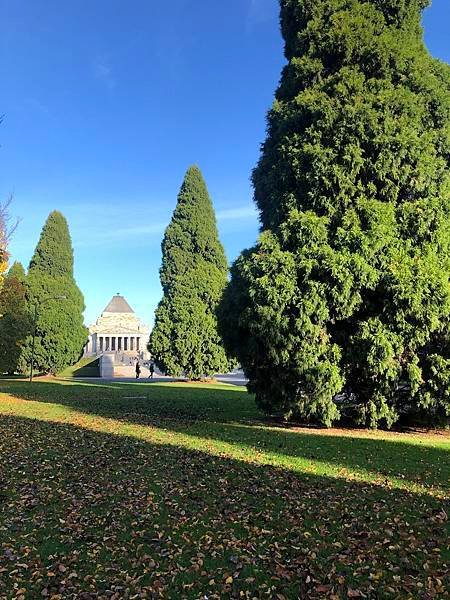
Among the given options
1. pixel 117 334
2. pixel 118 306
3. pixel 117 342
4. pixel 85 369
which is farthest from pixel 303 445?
pixel 118 306

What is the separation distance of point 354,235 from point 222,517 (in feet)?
24.4

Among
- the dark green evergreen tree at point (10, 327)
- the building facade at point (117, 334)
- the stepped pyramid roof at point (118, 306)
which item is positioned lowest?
the dark green evergreen tree at point (10, 327)

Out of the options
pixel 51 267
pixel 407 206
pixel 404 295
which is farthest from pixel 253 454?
pixel 51 267

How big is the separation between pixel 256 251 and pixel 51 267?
29.6m

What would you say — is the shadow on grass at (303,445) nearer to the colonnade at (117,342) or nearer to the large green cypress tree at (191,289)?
the large green cypress tree at (191,289)

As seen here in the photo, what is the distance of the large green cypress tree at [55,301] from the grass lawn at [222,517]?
27.4m

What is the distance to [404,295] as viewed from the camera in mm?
10180

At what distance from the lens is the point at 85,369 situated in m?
51.5

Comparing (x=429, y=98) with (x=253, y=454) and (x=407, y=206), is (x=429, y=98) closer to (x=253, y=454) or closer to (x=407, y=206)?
(x=407, y=206)

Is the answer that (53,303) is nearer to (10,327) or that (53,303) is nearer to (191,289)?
(191,289)

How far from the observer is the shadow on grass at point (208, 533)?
3.81 m

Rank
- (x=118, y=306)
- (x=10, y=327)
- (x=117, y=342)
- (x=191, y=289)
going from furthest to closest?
(x=118, y=306)
(x=117, y=342)
(x=191, y=289)
(x=10, y=327)

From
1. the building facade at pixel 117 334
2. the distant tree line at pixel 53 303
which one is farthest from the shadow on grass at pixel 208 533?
the building facade at pixel 117 334

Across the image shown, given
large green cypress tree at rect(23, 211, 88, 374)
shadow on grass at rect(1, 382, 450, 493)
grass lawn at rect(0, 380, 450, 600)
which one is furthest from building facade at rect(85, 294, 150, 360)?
grass lawn at rect(0, 380, 450, 600)
